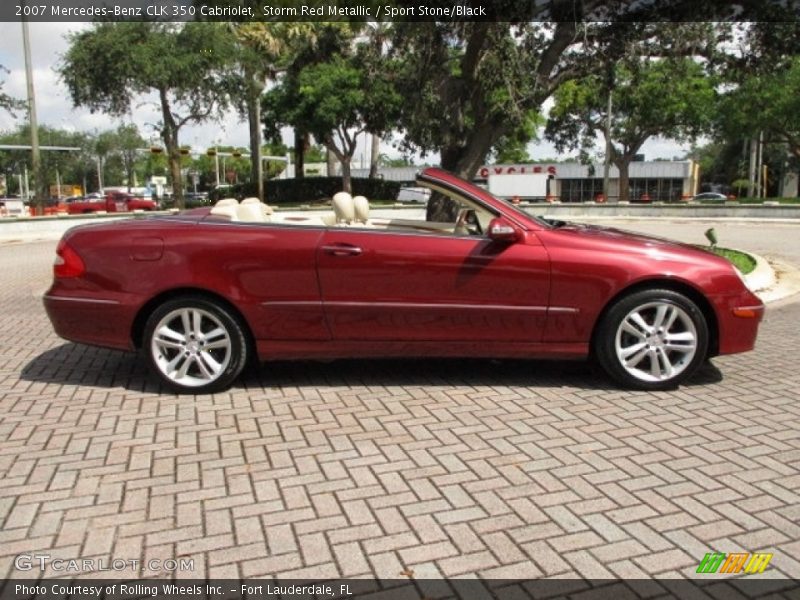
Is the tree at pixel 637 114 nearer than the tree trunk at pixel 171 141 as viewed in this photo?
No

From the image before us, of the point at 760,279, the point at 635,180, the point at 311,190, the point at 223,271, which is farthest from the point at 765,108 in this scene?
the point at 223,271

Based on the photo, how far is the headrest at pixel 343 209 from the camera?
5.45 m

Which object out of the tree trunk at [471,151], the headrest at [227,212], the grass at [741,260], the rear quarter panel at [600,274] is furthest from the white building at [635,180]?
the rear quarter panel at [600,274]

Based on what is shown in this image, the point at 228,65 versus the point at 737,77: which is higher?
the point at 228,65

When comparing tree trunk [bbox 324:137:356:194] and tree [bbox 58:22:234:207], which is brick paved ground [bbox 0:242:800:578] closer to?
tree [bbox 58:22:234:207]

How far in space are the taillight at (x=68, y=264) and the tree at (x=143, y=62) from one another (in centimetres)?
2359

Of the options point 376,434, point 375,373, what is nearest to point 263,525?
point 376,434

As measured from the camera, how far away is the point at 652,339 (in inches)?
190

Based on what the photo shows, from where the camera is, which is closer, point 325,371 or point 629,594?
point 629,594

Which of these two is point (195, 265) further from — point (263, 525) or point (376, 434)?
point (263, 525)

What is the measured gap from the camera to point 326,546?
2.91 meters

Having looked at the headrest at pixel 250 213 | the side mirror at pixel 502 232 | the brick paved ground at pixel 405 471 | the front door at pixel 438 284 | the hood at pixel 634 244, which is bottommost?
the brick paved ground at pixel 405 471

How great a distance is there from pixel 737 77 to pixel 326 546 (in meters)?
14.6

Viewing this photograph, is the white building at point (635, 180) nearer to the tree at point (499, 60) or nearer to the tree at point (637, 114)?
the tree at point (637, 114)
